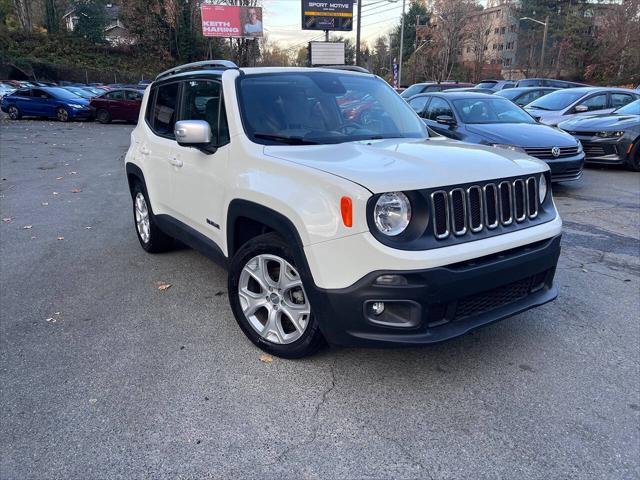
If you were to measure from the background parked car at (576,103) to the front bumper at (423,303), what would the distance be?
10411 mm

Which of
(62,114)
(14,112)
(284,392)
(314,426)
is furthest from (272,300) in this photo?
(14,112)

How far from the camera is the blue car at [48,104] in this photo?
2411cm

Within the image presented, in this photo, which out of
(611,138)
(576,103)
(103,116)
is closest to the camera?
(611,138)

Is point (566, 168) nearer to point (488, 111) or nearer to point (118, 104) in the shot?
point (488, 111)

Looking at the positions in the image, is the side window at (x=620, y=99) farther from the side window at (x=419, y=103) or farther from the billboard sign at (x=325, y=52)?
the billboard sign at (x=325, y=52)

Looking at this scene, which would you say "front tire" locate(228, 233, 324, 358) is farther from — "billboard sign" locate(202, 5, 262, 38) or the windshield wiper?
"billboard sign" locate(202, 5, 262, 38)

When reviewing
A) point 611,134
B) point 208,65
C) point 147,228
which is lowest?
point 147,228

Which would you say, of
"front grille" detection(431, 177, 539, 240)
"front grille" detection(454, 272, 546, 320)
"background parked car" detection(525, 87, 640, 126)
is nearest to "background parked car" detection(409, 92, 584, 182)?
"background parked car" detection(525, 87, 640, 126)

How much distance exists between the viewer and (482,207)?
9.54 feet

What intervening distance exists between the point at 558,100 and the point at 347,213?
12182mm

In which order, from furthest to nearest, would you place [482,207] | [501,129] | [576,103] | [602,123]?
1. [576,103]
2. [602,123]
3. [501,129]
4. [482,207]

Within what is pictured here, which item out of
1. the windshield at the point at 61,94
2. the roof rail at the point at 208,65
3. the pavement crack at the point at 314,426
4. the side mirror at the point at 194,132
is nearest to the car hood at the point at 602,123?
the roof rail at the point at 208,65

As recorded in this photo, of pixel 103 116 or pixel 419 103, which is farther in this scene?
pixel 103 116

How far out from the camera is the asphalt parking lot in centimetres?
246
